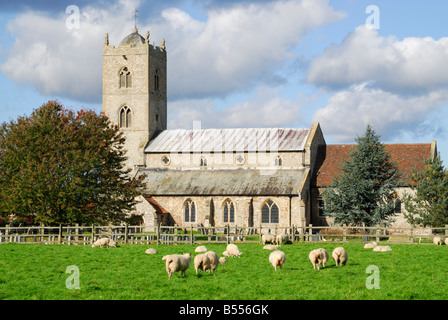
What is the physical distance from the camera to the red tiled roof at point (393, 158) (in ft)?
179

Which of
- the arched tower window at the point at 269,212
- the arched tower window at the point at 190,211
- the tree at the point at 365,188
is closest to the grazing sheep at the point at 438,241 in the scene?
the tree at the point at 365,188

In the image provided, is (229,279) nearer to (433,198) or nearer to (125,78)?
(433,198)

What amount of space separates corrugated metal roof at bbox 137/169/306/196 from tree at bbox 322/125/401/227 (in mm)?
7515

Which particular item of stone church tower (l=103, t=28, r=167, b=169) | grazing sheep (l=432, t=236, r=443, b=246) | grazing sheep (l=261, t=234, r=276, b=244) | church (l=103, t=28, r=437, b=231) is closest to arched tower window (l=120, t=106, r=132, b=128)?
stone church tower (l=103, t=28, r=167, b=169)

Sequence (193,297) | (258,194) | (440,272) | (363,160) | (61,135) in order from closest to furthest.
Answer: (193,297) < (440,272) < (61,135) < (363,160) < (258,194)

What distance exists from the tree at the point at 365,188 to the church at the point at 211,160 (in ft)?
19.4

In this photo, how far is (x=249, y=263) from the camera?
2277 centimetres

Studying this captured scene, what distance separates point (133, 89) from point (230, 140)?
42.8ft

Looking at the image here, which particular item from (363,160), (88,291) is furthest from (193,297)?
(363,160)

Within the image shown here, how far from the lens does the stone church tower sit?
2571 inches

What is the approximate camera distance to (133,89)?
217 ft

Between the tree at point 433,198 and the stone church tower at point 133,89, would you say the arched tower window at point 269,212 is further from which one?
the stone church tower at point 133,89
